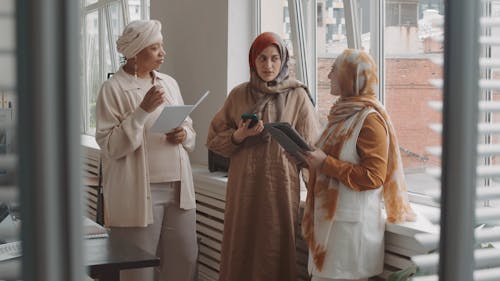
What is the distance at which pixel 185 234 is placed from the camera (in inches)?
143

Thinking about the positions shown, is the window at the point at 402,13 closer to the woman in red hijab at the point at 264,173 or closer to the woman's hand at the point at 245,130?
the woman in red hijab at the point at 264,173

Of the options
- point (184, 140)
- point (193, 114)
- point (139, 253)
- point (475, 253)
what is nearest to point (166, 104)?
point (184, 140)

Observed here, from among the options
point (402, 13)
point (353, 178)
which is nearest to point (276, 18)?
point (402, 13)

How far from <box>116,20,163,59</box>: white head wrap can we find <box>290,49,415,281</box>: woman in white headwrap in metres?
0.97

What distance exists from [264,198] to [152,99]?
27.8 inches

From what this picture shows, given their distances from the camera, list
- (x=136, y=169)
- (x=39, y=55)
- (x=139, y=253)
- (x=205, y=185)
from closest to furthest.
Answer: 1. (x=39, y=55)
2. (x=139, y=253)
3. (x=136, y=169)
4. (x=205, y=185)

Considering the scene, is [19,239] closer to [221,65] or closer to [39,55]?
[39,55]

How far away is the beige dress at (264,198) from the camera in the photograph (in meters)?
3.55

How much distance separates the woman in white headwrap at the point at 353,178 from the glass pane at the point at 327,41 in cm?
121

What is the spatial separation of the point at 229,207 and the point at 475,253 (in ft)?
10.5

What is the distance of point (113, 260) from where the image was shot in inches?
99.8

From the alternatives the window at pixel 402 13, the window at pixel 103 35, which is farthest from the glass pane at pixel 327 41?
the window at pixel 103 35

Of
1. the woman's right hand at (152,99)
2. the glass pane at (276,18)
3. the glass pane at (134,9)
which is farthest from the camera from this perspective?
the glass pane at (134,9)

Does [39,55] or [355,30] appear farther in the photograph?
[355,30]
